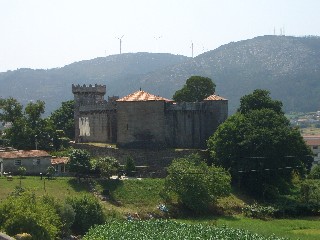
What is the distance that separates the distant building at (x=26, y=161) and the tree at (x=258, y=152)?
17.4 metres

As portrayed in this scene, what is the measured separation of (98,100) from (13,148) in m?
18.0

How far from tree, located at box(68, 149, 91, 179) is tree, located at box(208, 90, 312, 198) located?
1355cm

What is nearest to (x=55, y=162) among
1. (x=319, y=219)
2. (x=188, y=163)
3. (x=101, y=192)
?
(x=101, y=192)

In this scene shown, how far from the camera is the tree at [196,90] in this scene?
8412 cm

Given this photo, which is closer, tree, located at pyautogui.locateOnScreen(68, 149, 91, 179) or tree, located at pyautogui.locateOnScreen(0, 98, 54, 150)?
tree, located at pyautogui.locateOnScreen(68, 149, 91, 179)

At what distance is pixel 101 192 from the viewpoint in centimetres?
5878

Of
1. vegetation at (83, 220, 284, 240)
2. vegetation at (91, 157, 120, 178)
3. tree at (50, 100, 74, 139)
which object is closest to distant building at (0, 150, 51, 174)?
vegetation at (91, 157, 120, 178)

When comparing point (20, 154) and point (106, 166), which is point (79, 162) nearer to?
point (106, 166)

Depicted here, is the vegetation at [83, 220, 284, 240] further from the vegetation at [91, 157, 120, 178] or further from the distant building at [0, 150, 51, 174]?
the distant building at [0, 150, 51, 174]

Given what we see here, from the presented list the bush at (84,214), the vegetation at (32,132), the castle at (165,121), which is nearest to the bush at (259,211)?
the castle at (165,121)

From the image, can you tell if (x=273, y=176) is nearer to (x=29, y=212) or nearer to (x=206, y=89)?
(x=206, y=89)

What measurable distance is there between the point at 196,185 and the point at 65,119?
35.0 m

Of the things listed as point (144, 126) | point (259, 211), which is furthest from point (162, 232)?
point (144, 126)

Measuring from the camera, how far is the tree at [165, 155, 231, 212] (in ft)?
191
